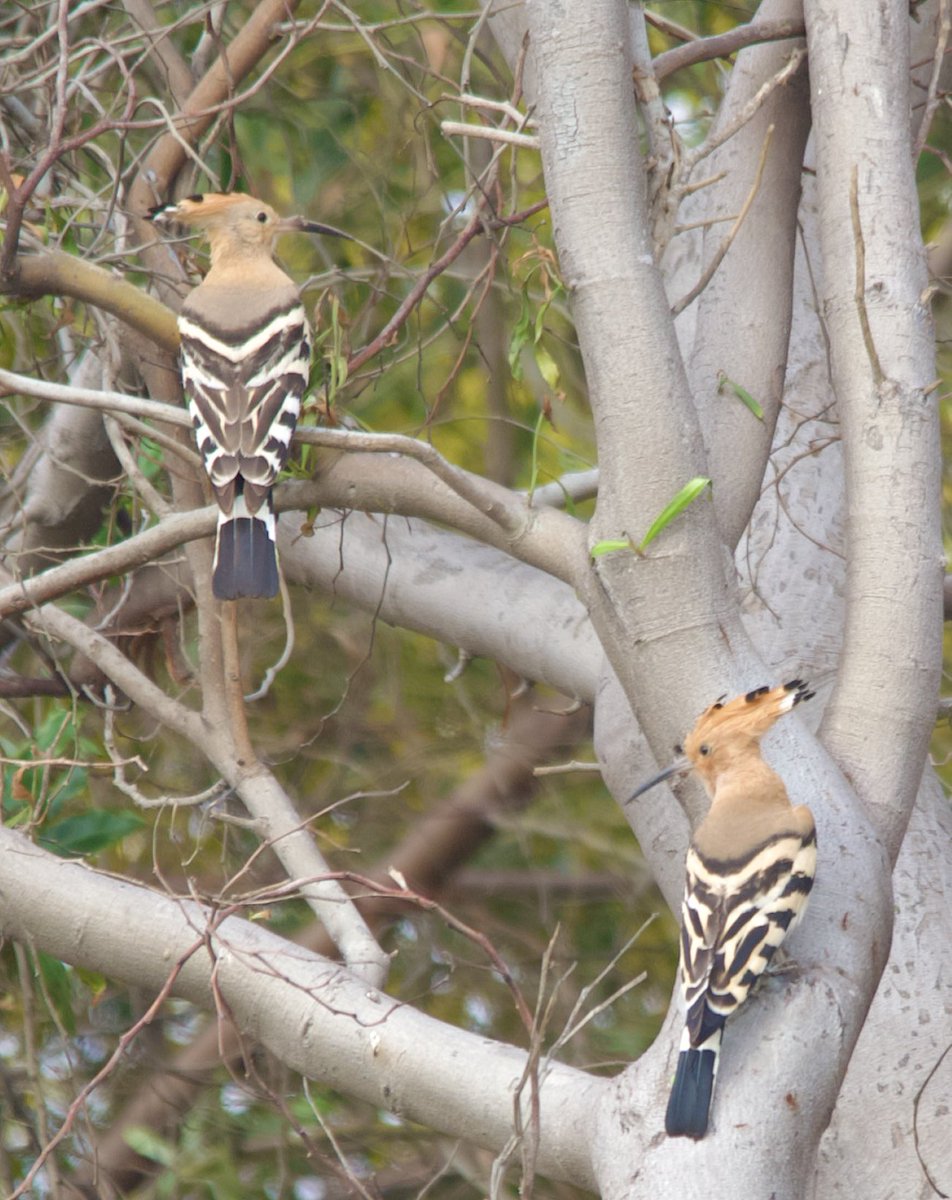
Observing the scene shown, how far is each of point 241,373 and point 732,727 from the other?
1254mm

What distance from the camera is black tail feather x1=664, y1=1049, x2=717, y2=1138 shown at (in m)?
1.85

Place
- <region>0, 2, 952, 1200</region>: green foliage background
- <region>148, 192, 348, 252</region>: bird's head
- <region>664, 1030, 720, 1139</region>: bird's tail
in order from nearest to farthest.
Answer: <region>664, 1030, 720, 1139</region>: bird's tail → <region>148, 192, 348, 252</region>: bird's head → <region>0, 2, 952, 1200</region>: green foliage background

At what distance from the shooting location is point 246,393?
117 inches

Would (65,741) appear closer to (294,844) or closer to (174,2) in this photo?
(294,844)

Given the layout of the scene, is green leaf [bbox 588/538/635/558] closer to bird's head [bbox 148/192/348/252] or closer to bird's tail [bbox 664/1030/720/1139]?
bird's tail [bbox 664/1030/720/1139]

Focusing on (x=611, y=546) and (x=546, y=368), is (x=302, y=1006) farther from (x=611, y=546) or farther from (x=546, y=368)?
(x=546, y=368)

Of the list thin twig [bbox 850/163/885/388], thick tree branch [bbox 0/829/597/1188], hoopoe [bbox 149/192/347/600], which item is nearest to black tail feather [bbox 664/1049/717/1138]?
thick tree branch [bbox 0/829/597/1188]

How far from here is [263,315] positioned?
3244mm

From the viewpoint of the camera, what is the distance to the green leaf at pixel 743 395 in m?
2.51

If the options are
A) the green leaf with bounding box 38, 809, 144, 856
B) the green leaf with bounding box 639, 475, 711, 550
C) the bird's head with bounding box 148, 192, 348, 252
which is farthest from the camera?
the green leaf with bounding box 38, 809, 144, 856

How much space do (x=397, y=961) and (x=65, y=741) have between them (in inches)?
65.3

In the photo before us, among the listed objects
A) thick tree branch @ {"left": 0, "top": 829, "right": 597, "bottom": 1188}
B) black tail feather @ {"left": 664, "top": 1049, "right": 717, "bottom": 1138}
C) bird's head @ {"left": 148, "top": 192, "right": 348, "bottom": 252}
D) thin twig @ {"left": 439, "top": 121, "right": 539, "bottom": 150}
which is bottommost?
thick tree branch @ {"left": 0, "top": 829, "right": 597, "bottom": 1188}

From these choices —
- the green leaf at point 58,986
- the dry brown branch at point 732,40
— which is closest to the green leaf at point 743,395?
the dry brown branch at point 732,40

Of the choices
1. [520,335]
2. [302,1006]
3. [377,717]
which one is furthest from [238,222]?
[377,717]
